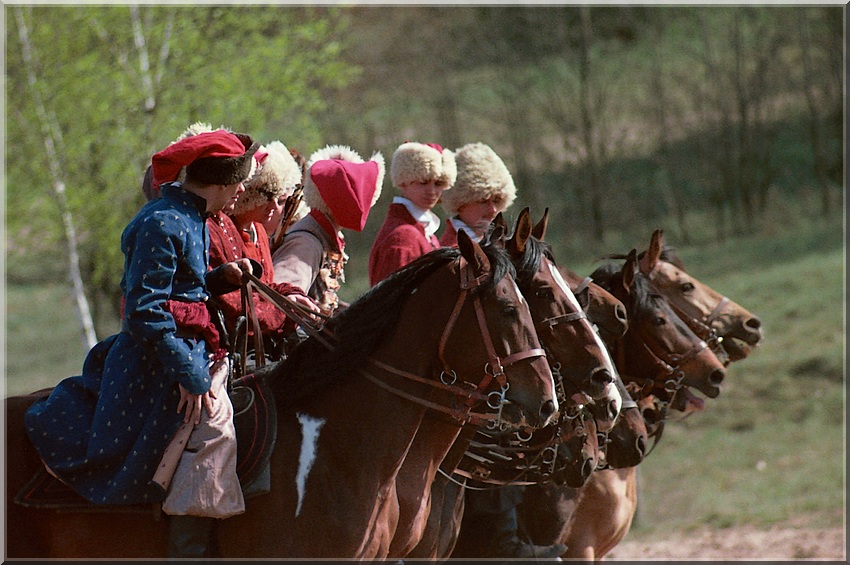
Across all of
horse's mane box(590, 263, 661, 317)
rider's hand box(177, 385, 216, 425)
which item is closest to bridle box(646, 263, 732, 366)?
horse's mane box(590, 263, 661, 317)

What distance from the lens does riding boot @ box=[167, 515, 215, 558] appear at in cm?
395

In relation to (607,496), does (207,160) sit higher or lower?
higher

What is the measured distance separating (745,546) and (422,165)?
594 centimetres

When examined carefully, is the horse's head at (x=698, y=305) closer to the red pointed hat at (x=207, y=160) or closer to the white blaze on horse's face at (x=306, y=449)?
the white blaze on horse's face at (x=306, y=449)

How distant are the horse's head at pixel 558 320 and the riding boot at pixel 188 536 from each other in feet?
5.24

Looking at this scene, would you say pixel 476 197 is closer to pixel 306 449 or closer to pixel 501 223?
pixel 501 223

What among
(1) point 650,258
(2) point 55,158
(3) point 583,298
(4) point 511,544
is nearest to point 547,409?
(3) point 583,298

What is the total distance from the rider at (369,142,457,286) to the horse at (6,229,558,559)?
4.99 feet

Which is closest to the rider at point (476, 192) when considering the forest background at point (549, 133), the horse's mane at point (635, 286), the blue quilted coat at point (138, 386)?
the horse's mane at point (635, 286)

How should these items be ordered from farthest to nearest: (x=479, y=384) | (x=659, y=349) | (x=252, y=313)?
(x=659, y=349)
(x=252, y=313)
(x=479, y=384)

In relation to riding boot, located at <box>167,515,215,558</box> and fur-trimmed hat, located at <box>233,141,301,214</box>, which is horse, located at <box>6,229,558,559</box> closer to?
riding boot, located at <box>167,515,215,558</box>

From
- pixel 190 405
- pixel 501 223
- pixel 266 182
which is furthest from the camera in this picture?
pixel 266 182

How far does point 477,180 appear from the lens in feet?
21.1

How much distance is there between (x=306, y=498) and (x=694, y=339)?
3209 millimetres
